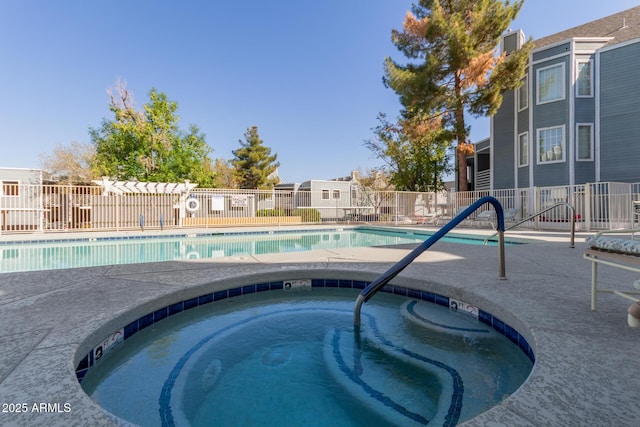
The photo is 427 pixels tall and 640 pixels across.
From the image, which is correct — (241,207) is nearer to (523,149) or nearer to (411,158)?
(411,158)

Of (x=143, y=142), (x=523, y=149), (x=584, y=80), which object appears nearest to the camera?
(x=584, y=80)

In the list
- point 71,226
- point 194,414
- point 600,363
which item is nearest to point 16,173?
point 71,226

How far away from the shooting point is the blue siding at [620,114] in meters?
11.2

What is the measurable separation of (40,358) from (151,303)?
1015 millimetres

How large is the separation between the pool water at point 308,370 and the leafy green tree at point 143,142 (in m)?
16.7

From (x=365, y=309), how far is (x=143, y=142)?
17.8m

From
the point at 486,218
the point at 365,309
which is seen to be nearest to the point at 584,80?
the point at 486,218

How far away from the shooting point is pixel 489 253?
4988 mm

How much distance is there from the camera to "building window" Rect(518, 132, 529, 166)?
13.5 metres

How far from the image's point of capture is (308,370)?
78.8 inches

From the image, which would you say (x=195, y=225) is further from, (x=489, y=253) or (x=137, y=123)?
(x=489, y=253)

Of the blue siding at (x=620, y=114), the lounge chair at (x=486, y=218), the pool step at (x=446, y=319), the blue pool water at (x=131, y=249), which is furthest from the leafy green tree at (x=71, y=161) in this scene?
the blue siding at (x=620, y=114)

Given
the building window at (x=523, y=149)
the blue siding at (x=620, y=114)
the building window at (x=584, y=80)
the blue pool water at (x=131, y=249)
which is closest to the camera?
the blue pool water at (x=131, y=249)

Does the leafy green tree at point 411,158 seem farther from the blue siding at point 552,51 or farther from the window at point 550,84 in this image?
the blue siding at point 552,51
